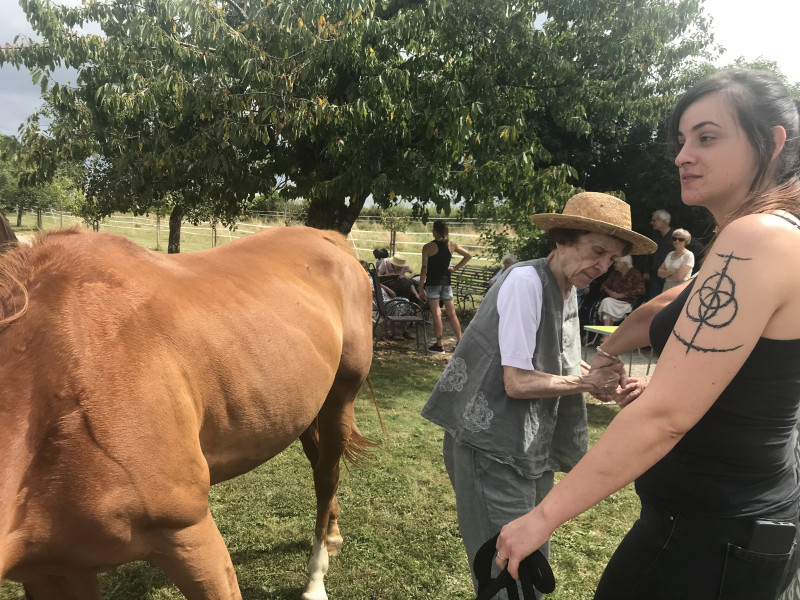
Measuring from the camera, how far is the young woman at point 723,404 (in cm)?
86

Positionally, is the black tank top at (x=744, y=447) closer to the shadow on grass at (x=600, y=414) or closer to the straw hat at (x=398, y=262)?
the shadow on grass at (x=600, y=414)

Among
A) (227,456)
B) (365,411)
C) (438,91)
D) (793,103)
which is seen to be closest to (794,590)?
(793,103)

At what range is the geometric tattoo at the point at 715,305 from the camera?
88 cm

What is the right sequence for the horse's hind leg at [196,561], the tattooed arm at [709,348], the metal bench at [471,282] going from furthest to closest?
1. the metal bench at [471,282]
2. the horse's hind leg at [196,561]
3. the tattooed arm at [709,348]

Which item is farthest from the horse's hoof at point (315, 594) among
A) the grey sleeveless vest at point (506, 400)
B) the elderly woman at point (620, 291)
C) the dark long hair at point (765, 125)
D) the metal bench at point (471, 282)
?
the metal bench at point (471, 282)

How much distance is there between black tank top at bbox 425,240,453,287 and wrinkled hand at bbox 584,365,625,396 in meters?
5.90

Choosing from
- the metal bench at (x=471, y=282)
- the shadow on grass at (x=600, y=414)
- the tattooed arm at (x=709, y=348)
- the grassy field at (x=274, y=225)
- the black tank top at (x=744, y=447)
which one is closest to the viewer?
the tattooed arm at (x=709, y=348)

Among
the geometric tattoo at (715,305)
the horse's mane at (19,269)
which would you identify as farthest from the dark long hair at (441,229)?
the geometric tattoo at (715,305)

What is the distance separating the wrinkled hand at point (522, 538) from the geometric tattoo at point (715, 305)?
0.42 metres

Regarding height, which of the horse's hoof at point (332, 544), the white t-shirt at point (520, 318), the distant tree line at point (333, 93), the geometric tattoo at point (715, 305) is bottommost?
the horse's hoof at point (332, 544)

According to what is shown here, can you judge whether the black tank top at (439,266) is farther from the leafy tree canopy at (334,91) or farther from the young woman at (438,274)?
the leafy tree canopy at (334,91)

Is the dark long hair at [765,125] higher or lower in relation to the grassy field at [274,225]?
higher

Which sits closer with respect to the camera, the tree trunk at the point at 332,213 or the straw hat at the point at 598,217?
the straw hat at the point at 598,217

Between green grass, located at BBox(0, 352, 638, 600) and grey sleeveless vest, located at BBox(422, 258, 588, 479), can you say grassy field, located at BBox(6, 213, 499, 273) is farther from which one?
grey sleeveless vest, located at BBox(422, 258, 588, 479)
